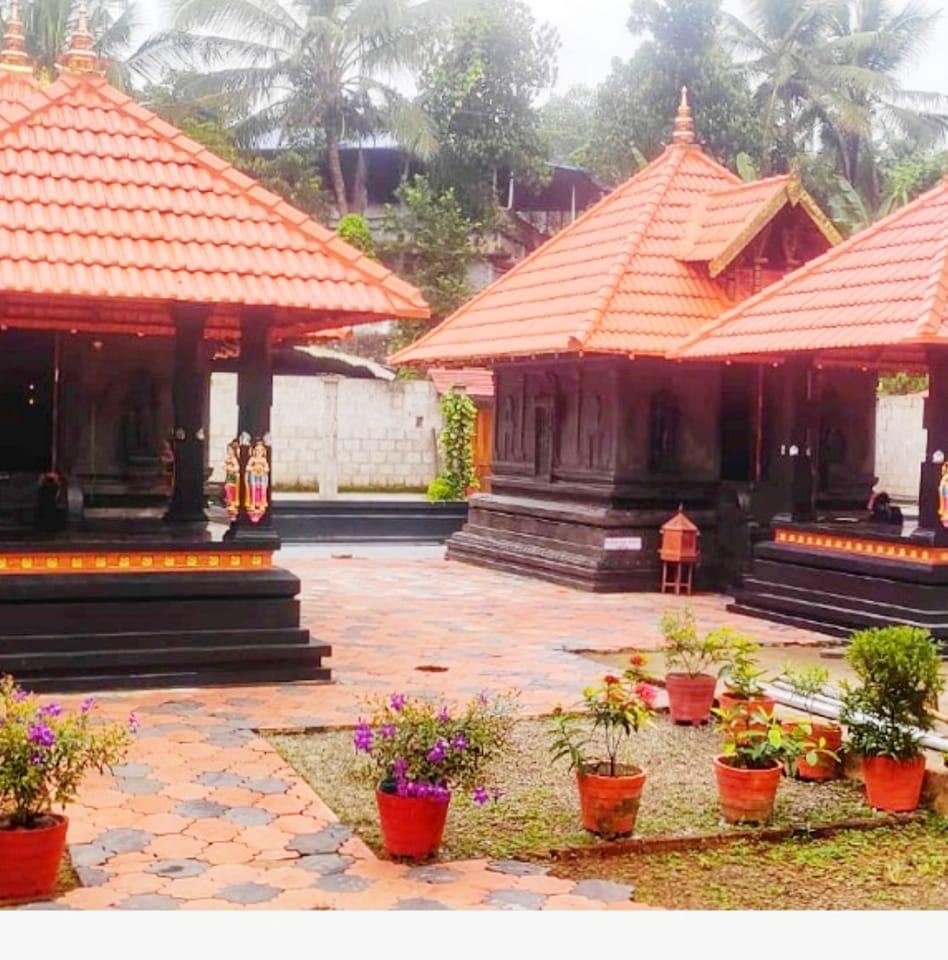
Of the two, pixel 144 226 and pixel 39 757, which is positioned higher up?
pixel 144 226

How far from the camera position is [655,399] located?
1435cm

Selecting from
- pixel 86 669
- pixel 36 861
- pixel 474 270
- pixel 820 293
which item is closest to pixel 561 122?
pixel 474 270

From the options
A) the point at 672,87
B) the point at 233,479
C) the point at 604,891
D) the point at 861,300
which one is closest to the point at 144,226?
the point at 233,479

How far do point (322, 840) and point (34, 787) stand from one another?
1.27 m

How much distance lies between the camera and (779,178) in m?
14.9

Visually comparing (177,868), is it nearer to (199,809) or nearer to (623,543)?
(199,809)

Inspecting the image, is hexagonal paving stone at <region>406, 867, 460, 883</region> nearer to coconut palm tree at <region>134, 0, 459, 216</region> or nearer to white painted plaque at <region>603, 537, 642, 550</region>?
white painted plaque at <region>603, 537, 642, 550</region>

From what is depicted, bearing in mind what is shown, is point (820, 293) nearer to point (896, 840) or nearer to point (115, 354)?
point (115, 354)

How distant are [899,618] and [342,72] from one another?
887 inches

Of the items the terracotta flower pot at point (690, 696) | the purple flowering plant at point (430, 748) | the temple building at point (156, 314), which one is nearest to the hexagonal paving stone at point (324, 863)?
the purple flowering plant at point (430, 748)

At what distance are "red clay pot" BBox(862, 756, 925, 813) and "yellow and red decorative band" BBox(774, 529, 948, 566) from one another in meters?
4.76

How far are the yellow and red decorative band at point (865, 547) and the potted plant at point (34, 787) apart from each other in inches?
300

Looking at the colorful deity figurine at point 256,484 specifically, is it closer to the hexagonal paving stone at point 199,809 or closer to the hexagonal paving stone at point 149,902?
the hexagonal paving stone at point 199,809

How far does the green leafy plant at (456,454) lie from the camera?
21828 millimetres
